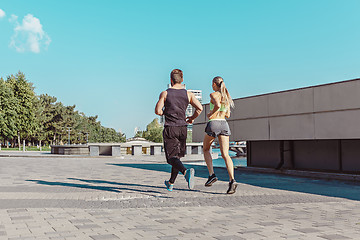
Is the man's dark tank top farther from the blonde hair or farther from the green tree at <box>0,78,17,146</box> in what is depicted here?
the green tree at <box>0,78,17,146</box>

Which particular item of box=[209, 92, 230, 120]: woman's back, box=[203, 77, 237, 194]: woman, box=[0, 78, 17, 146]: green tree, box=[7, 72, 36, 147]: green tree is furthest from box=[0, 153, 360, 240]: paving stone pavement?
box=[7, 72, 36, 147]: green tree

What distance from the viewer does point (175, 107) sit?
6.27 metres

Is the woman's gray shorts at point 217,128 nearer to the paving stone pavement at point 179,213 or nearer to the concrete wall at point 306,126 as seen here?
the paving stone pavement at point 179,213

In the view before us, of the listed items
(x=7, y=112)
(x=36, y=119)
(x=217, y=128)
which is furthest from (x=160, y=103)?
(x=36, y=119)

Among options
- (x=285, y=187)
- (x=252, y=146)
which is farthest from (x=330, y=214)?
(x=252, y=146)

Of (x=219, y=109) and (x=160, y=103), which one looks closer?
(x=160, y=103)

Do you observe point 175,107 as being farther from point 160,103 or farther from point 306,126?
point 306,126

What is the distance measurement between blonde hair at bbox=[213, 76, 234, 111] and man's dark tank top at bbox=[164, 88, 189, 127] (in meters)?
0.86

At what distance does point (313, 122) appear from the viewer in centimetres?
1005

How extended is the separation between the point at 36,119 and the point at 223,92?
58368 mm

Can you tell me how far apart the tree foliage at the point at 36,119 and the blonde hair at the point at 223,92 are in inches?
1834

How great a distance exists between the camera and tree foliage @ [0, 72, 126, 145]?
50.7 m

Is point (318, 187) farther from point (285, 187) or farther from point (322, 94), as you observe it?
point (322, 94)

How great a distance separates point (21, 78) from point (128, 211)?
56736 millimetres
